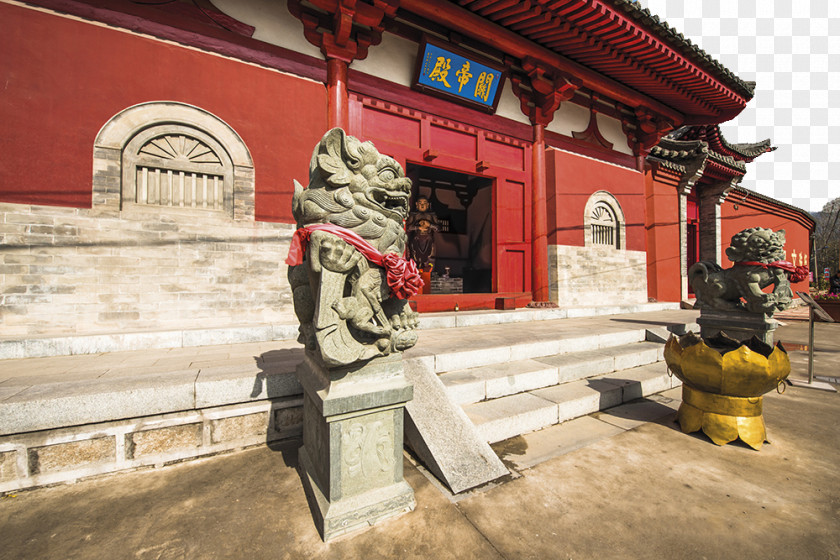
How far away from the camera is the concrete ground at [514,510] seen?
5.40 ft

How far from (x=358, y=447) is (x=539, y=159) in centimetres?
786

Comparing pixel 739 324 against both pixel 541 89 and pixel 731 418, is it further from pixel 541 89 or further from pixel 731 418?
pixel 541 89

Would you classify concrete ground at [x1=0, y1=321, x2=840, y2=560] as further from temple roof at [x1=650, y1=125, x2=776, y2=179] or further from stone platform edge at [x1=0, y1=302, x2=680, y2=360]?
temple roof at [x1=650, y1=125, x2=776, y2=179]

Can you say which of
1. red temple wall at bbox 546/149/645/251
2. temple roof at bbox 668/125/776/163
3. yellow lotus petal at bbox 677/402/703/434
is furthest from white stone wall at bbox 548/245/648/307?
temple roof at bbox 668/125/776/163

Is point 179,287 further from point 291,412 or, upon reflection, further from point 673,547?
point 673,547

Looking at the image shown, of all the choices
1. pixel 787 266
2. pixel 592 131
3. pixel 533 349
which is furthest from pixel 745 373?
pixel 592 131

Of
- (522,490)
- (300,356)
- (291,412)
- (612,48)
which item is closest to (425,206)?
(612,48)

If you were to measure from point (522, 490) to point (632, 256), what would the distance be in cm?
935

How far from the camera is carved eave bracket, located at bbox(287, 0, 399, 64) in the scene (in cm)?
532

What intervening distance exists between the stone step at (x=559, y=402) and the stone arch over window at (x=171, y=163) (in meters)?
4.49

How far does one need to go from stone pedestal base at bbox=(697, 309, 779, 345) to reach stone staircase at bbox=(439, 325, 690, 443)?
76cm

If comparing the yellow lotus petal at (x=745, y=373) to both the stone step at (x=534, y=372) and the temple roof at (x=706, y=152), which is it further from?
the temple roof at (x=706, y=152)

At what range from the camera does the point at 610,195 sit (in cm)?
905

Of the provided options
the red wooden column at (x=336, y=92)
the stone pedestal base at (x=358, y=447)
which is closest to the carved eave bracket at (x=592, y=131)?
the red wooden column at (x=336, y=92)
